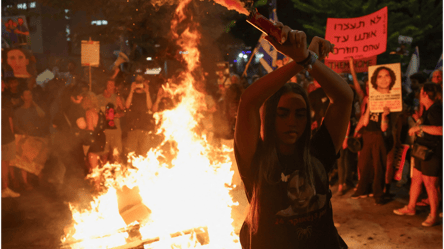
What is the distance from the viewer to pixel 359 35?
22.4 ft

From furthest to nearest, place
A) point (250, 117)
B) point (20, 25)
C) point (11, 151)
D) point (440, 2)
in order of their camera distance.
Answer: point (440, 2) < point (20, 25) < point (11, 151) < point (250, 117)

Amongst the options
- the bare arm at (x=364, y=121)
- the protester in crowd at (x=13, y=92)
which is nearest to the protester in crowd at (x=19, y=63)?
the protester in crowd at (x=13, y=92)

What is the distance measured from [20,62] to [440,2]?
22.0 meters

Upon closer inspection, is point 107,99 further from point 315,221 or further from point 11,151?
point 315,221

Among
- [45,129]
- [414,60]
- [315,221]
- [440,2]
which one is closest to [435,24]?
[440,2]

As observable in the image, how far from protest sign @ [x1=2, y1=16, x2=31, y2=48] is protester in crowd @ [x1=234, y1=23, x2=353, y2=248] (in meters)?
8.18

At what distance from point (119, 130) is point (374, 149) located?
5118 millimetres

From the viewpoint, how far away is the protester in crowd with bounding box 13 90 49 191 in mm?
6949

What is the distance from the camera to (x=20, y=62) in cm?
745

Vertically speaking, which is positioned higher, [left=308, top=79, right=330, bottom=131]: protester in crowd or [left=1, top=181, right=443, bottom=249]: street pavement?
[left=308, top=79, right=330, bottom=131]: protester in crowd

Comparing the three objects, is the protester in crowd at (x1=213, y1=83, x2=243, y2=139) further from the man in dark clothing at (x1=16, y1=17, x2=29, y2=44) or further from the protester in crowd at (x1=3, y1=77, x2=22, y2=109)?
the man in dark clothing at (x1=16, y1=17, x2=29, y2=44)

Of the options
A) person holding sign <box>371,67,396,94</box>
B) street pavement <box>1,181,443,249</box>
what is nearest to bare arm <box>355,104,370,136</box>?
person holding sign <box>371,67,396,94</box>

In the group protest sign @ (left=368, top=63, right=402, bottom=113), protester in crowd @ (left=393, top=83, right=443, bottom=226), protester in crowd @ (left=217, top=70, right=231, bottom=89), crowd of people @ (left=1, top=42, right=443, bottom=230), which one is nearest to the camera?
protester in crowd @ (left=393, top=83, right=443, bottom=226)

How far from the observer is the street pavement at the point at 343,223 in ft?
15.6
